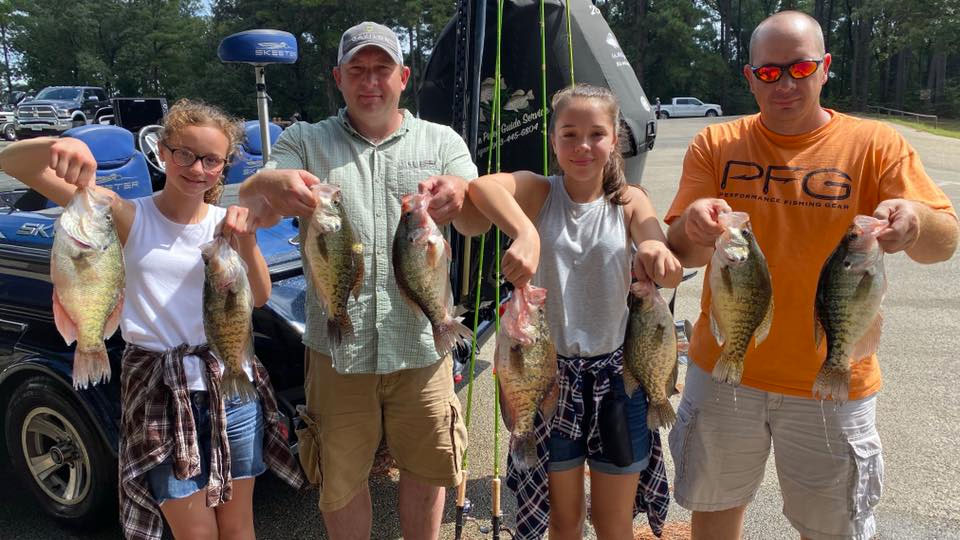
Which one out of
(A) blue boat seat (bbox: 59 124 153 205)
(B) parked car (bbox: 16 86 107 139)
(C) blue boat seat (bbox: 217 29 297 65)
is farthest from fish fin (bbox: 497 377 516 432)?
(B) parked car (bbox: 16 86 107 139)

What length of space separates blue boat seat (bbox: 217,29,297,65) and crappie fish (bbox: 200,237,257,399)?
3274mm

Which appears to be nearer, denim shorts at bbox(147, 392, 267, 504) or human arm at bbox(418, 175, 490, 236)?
human arm at bbox(418, 175, 490, 236)

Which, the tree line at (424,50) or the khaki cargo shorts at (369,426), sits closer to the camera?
the khaki cargo shorts at (369,426)

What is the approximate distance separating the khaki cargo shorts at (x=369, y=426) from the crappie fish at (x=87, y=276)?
0.83 m

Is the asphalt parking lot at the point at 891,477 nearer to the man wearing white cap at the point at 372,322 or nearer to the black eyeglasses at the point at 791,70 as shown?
the man wearing white cap at the point at 372,322

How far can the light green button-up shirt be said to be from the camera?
9.09ft

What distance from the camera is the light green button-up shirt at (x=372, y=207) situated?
277cm

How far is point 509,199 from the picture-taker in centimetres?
250

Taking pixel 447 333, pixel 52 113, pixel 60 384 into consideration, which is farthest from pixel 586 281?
pixel 52 113

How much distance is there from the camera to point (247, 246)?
264 cm

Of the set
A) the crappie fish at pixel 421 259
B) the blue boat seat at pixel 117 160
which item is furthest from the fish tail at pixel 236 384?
the blue boat seat at pixel 117 160

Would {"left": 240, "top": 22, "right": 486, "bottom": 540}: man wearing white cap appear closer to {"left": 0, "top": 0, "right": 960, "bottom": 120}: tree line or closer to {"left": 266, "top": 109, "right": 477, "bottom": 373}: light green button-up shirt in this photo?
{"left": 266, "top": 109, "right": 477, "bottom": 373}: light green button-up shirt

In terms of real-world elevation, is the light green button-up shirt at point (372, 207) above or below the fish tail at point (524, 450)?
above

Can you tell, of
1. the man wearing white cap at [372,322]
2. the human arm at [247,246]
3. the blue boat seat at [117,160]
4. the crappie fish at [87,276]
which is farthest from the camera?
the blue boat seat at [117,160]
